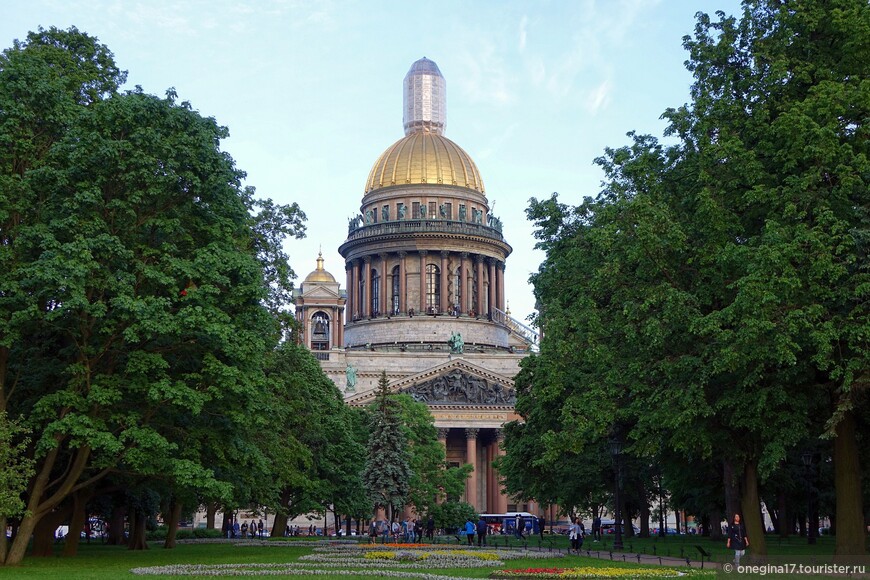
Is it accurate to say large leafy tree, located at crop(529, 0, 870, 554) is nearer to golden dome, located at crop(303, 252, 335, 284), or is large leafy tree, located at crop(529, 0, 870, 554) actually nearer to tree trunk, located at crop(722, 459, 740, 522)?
tree trunk, located at crop(722, 459, 740, 522)

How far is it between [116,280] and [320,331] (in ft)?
251

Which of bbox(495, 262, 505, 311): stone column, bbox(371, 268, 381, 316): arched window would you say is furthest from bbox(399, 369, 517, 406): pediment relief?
bbox(495, 262, 505, 311): stone column

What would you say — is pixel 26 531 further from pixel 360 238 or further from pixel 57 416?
pixel 360 238

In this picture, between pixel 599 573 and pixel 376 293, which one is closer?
pixel 599 573

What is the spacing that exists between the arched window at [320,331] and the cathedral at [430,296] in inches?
3.6

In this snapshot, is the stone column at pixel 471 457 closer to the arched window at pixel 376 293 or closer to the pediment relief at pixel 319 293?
the pediment relief at pixel 319 293

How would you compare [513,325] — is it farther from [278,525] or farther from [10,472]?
[10,472]

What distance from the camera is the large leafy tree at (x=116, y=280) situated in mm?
31406

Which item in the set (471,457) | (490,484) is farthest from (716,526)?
(490,484)

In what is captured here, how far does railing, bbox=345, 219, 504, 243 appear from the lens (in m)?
116

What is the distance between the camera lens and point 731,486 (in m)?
41.6

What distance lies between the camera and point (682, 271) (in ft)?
110

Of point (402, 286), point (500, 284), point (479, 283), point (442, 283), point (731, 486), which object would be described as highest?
point (500, 284)

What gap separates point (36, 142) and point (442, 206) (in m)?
85.2
